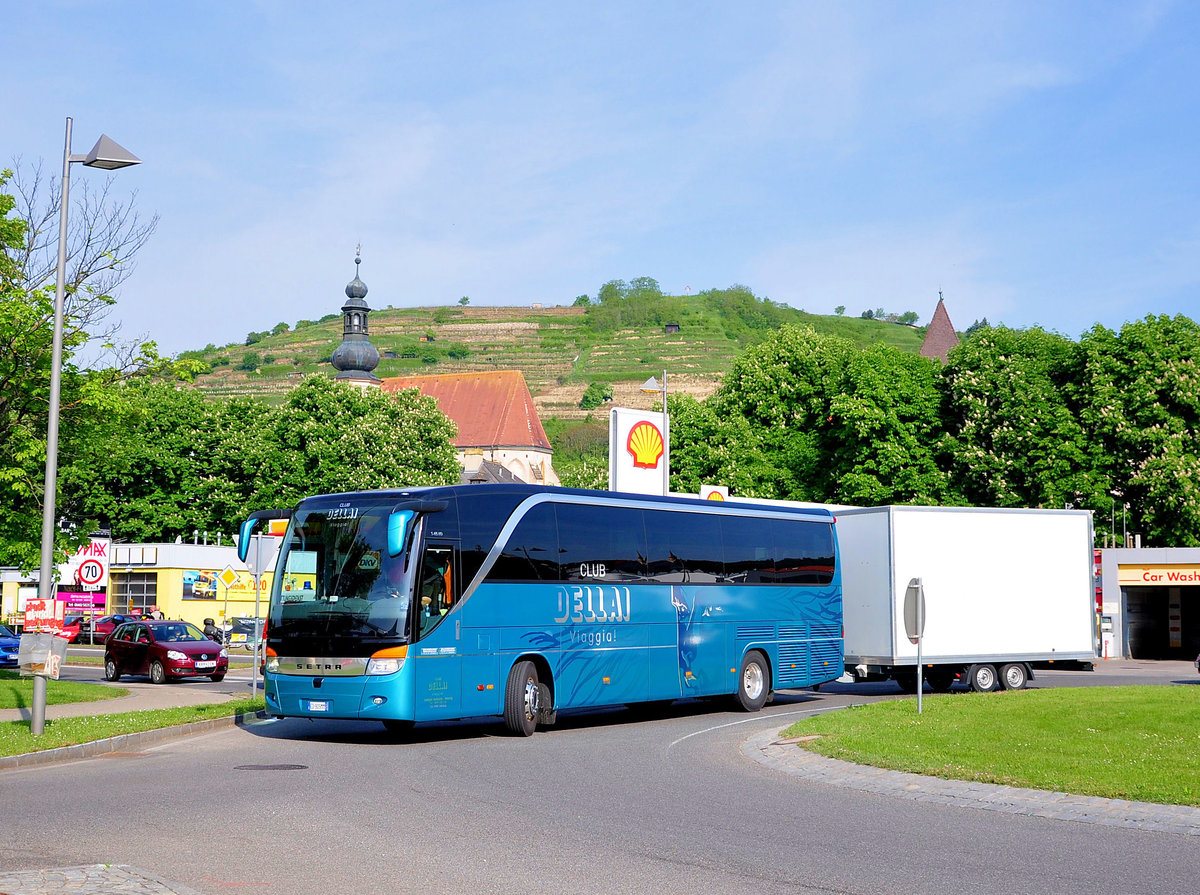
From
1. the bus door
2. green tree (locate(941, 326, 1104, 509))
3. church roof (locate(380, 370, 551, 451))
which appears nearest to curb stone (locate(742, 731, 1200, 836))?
the bus door

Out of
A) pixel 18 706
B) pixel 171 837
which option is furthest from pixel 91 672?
pixel 171 837

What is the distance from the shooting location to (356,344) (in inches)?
4134

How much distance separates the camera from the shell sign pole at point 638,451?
1156 inches

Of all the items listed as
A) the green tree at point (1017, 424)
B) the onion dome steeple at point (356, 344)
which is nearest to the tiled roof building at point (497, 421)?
the onion dome steeple at point (356, 344)

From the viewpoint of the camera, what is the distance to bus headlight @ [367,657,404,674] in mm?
15906

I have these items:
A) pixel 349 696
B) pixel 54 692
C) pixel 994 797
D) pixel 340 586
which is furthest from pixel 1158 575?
pixel 994 797

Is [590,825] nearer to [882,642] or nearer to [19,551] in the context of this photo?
[882,642]

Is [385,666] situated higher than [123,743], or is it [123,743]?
[385,666]

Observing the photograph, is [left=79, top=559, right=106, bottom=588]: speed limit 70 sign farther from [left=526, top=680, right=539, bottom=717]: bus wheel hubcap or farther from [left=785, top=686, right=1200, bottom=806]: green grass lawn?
[left=785, top=686, right=1200, bottom=806]: green grass lawn

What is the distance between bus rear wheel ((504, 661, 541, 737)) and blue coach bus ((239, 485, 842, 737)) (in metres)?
0.02

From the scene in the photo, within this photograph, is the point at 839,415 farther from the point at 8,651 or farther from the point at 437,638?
the point at 437,638

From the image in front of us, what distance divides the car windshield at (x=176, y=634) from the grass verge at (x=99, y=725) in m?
11.9

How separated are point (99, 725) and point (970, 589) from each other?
1572 centimetres

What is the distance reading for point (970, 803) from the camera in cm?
1095
